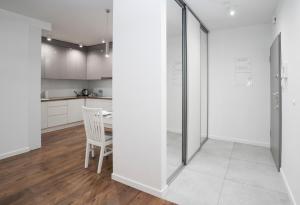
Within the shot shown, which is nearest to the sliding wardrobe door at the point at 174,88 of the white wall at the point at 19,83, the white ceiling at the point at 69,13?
the white ceiling at the point at 69,13

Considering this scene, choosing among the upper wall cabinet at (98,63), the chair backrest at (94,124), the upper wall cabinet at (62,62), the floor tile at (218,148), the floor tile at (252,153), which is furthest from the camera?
the upper wall cabinet at (98,63)

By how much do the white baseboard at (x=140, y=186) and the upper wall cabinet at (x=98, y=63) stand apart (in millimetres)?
3920

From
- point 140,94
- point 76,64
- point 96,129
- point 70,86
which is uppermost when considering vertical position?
point 76,64

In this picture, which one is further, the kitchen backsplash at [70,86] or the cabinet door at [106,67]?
the cabinet door at [106,67]

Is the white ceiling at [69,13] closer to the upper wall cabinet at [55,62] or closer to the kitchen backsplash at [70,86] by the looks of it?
the upper wall cabinet at [55,62]

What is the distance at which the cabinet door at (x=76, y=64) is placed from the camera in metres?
5.64

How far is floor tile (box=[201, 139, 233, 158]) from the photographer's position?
3.35 m

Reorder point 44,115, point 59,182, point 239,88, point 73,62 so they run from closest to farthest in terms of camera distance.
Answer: point 59,182
point 239,88
point 44,115
point 73,62

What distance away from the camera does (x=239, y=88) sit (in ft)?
12.8

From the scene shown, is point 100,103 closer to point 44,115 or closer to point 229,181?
point 44,115

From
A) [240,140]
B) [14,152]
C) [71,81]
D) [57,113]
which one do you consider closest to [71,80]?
[71,81]

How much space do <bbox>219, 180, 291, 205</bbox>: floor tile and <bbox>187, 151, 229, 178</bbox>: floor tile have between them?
1.11 ft

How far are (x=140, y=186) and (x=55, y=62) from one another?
4.60 metres

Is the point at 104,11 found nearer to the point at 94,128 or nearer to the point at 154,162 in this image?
the point at 94,128
